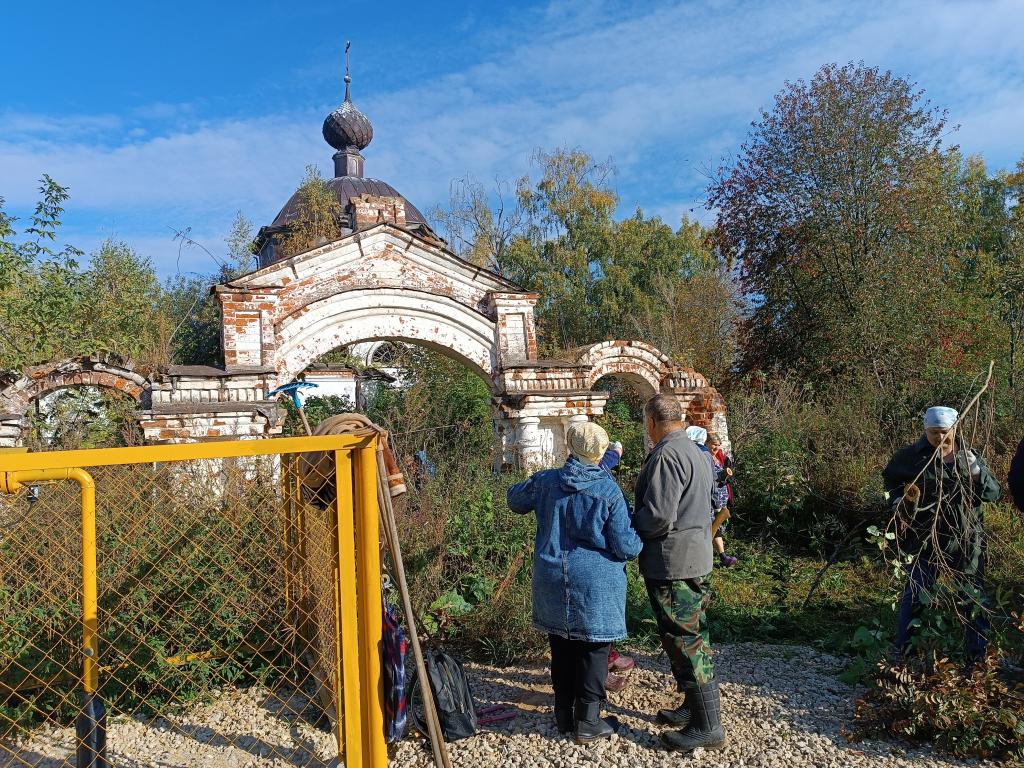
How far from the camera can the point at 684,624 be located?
138 inches

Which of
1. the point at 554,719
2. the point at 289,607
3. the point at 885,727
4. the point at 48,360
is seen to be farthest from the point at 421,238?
the point at 885,727

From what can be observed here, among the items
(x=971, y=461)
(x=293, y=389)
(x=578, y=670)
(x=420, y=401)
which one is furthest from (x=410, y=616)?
(x=420, y=401)

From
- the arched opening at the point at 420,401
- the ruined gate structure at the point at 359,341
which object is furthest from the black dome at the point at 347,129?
the ruined gate structure at the point at 359,341

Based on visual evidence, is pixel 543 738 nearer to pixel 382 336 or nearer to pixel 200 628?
pixel 200 628

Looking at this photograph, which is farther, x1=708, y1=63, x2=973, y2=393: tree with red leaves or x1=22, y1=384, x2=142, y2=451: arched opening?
x1=708, y1=63, x2=973, y2=393: tree with red leaves

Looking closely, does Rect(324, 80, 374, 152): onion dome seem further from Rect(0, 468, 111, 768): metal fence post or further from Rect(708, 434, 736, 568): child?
Rect(0, 468, 111, 768): metal fence post

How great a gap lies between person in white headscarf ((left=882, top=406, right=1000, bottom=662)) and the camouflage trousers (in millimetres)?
1360

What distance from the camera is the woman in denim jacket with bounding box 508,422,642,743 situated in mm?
3459

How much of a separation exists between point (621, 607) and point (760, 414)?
8.37 metres

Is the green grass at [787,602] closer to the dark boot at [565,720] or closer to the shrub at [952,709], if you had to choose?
the shrub at [952,709]

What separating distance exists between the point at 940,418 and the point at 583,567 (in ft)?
7.96

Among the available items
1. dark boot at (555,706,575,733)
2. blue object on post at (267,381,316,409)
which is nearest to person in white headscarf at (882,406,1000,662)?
dark boot at (555,706,575,733)

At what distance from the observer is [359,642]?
3.11 metres

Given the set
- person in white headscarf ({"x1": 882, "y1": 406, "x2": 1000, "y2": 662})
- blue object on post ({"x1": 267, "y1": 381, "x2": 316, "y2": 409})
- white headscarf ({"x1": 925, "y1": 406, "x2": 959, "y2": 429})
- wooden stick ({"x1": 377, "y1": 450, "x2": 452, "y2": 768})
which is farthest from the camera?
blue object on post ({"x1": 267, "y1": 381, "x2": 316, "y2": 409})
